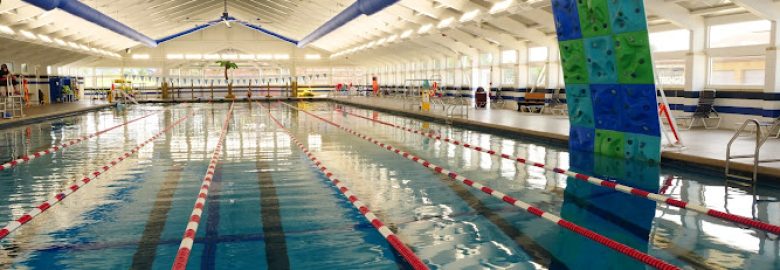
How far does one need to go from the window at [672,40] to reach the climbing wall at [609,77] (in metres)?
5.11

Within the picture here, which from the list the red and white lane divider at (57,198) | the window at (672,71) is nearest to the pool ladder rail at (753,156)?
the red and white lane divider at (57,198)

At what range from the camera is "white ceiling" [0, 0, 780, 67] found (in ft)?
44.5

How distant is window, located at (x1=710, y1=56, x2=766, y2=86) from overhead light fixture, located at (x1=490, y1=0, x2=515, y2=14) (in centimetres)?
457

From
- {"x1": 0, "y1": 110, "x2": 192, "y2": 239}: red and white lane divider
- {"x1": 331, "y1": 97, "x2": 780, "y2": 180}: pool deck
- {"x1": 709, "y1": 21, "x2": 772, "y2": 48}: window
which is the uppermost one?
{"x1": 709, "y1": 21, "x2": 772, "y2": 48}: window

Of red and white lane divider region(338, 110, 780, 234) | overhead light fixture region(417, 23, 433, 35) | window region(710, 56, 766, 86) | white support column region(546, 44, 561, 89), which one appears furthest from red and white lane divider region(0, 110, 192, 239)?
white support column region(546, 44, 561, 89)

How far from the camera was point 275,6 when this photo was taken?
29266 millimetres

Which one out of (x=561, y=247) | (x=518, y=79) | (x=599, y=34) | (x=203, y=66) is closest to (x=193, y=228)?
(x=561, y=247)

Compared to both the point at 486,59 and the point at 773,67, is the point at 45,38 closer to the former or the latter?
the point at 486,59

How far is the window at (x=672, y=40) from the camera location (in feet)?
47.4

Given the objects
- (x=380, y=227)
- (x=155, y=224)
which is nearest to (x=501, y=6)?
(x=380, y=227)

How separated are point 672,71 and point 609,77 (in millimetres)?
6867

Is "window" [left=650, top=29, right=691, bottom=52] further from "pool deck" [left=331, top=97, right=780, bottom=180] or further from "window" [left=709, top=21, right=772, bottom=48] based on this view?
"pool deck" [left=331, top=97, right=780, bottom=180]

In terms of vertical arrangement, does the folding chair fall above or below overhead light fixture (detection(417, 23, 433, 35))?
below

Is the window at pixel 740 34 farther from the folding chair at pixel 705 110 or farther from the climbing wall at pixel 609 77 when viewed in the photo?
the climbing wall at pixel 609 77
